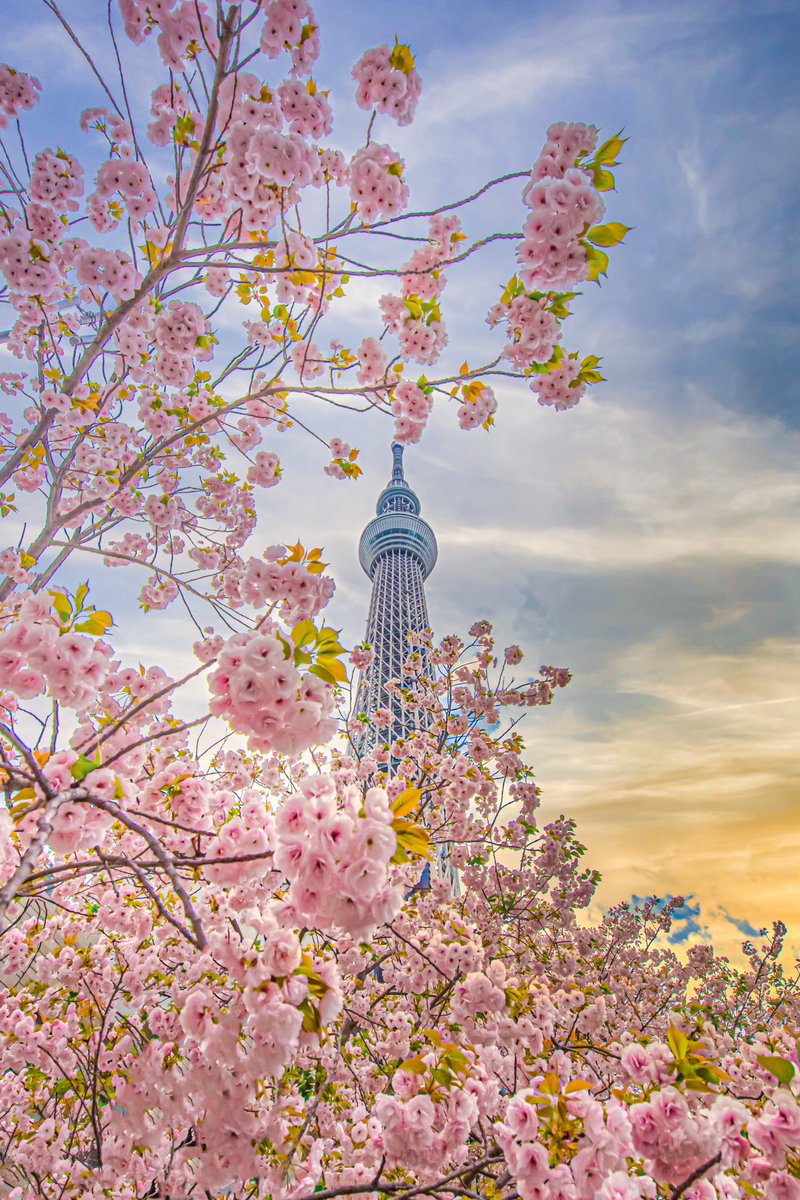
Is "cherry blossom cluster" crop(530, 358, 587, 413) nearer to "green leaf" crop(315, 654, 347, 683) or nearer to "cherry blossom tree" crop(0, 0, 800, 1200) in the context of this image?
"cherry blossom tree" crop(0, 0, 800, 1200)

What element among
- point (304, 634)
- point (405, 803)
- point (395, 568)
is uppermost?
point (395, 568)

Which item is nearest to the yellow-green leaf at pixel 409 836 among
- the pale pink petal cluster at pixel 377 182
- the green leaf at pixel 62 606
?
the green leaf at pixel 62 606

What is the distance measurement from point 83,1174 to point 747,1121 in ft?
14.7

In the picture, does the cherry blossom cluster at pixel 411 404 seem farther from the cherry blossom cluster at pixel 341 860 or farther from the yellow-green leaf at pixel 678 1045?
the yellow-green leaf at pixel 678 1045

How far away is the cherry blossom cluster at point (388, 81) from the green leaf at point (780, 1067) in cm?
461

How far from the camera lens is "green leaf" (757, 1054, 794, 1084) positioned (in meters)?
1.76

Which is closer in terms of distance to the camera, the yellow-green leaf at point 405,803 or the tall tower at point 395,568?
the yellow-green leaf at point 405,803

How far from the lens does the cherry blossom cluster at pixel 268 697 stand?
199cm

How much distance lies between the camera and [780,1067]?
5.81 feet

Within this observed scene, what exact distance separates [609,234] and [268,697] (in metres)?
2.50

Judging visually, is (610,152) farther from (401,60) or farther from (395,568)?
(395,568)

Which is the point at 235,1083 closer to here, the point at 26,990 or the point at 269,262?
the point at 269,262

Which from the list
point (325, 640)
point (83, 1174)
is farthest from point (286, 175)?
point (83, 1174)

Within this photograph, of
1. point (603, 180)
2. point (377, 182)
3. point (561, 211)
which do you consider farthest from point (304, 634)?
point (377, 182)
